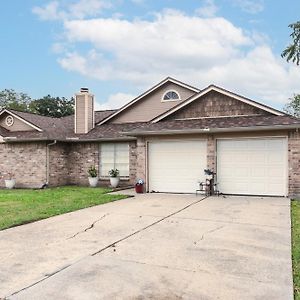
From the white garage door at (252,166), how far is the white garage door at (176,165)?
33.7 inches

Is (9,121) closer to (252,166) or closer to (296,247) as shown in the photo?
(252,166)

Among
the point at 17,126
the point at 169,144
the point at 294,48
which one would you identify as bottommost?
the point at 169,144

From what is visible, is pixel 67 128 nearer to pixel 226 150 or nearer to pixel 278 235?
pixel 226 150

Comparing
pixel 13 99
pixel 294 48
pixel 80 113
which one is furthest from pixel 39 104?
pixel 294 48

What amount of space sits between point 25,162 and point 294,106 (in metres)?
35.6

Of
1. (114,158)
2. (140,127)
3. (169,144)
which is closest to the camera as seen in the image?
(169,144)

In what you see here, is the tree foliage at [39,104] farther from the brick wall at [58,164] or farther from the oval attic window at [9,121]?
the brick wall at [58,164]

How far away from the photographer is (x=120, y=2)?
1142 centimetres

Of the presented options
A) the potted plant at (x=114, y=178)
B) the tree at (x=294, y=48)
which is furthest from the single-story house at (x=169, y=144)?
the tree at (x=294, y=48)

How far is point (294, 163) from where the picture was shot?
12.6m

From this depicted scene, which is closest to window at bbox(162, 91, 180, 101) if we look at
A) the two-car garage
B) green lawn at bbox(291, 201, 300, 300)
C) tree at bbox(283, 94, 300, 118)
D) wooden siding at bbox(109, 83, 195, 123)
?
wooden siding at bbox(109, 83, 195, 123)

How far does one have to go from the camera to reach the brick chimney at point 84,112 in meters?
19.4

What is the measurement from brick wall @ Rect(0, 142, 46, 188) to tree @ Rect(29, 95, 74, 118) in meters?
35.8

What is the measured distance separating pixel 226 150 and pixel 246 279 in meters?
9.65
